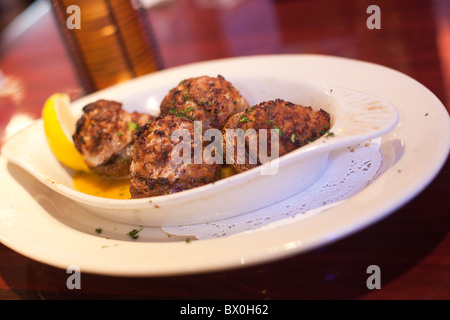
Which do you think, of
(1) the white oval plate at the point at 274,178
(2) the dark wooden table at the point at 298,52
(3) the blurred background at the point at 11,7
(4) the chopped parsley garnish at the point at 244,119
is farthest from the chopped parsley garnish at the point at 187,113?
(3) the blurred background at the point at 11,7

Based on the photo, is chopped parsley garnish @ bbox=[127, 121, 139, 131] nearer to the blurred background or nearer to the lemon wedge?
the lemon wedge

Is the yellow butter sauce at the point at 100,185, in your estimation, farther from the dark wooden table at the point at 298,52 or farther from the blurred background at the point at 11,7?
A: the blurred background at the point at 11,7

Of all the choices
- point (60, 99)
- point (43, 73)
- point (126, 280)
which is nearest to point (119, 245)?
point (126, 280)

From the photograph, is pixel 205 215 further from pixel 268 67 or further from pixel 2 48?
pixel 2 48

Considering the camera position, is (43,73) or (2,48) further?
(2,48)

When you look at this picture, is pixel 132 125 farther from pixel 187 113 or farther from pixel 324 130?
pixel 324 130

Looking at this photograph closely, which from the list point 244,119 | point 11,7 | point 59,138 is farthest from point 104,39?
point 11,7

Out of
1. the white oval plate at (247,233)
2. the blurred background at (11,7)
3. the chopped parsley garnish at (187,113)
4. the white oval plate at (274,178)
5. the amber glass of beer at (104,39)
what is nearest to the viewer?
the white oval plate at (247,233)
